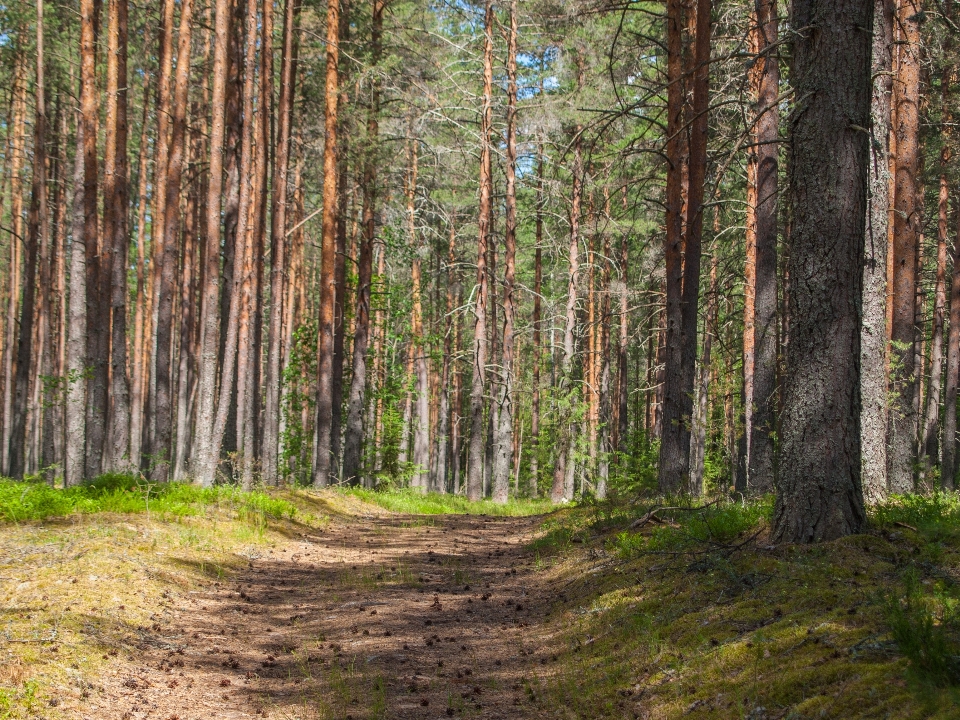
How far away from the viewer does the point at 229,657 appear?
5.92 meters

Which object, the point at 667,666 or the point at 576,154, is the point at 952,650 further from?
the point at 576,154

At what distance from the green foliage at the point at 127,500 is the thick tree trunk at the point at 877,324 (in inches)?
336

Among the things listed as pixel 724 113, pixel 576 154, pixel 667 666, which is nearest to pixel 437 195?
pixel 576 154

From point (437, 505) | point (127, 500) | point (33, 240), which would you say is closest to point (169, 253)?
point (127, 500)

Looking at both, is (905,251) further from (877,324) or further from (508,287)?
(508,287)

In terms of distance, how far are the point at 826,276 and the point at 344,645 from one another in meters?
4.89

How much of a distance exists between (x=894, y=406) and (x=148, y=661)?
11.4 meters

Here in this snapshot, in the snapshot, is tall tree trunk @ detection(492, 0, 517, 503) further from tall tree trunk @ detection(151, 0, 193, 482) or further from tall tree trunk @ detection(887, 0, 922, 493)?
tall tree trunk @ detection(887, 0, 922, 493)

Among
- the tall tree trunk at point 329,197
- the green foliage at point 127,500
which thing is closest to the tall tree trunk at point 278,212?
the tall tree trunk at point 329,197

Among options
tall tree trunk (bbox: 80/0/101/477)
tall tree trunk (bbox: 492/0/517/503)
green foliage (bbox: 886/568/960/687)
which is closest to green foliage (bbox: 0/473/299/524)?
Answer: tall tree trunk (bbox: 80/0/101/477)

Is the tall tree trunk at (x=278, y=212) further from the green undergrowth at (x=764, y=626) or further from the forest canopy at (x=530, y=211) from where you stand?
the green undergrowth at (x=764, y=626)

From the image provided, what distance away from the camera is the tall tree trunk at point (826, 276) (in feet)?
19.2

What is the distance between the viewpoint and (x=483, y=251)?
66.6 ft

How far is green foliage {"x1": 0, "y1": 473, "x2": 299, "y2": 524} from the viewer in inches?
371
